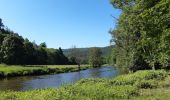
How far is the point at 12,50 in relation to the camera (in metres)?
106

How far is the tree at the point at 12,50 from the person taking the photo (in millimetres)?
105938

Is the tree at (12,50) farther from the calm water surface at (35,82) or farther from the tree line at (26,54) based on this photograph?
the calm water surface at (35,82)

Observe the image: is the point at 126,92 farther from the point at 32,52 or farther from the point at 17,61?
the point at 32,52

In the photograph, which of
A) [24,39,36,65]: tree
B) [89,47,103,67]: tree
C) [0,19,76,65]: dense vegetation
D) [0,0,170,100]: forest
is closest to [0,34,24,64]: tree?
[0,19,76,65]: dense vegetation

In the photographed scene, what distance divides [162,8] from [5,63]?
8822 centimetres

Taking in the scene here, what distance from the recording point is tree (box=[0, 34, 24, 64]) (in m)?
106

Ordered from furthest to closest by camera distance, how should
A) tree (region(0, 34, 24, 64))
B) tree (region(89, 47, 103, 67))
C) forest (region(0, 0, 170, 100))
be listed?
tree (region(89, 47, 103, 67)) → tree (region(0, 34, 24, 64)) → forest (region(0, 0, 170, 100))

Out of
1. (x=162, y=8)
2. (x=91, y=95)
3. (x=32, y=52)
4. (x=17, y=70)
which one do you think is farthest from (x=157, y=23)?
(x=32, y=52)

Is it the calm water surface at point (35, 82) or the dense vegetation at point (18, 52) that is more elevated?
the dense vegetation at point (18, 52)

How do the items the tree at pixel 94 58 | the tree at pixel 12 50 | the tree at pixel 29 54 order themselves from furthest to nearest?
the tree at pixel 94 58 < the tree at pixel 29 54 < the tree at pixel 12 50

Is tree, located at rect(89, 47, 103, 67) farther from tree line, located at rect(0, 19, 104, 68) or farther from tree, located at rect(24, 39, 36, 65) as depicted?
tree, located at rect(24, 39, 36, 65)

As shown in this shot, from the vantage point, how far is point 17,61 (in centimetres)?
10981

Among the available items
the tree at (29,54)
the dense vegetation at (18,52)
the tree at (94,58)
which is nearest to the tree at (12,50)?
the dense vegetation at (18,52)

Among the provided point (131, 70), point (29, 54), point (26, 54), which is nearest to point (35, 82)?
point (131, 70)
